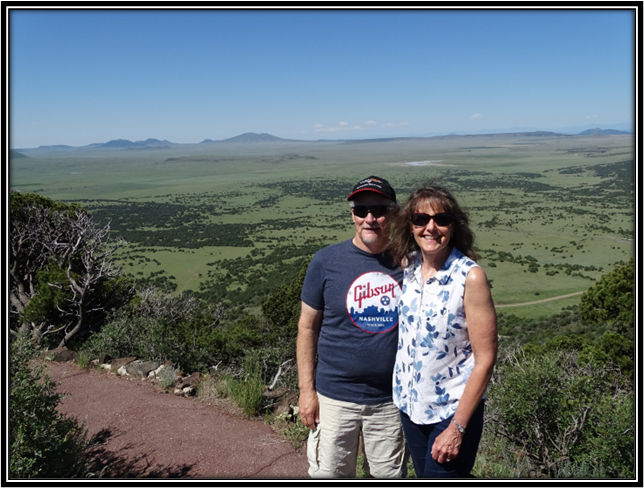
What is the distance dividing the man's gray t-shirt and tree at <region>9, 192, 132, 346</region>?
6719mm

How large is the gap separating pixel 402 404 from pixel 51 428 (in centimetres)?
221

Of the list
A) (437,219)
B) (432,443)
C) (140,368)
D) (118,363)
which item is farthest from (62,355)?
(437,219)

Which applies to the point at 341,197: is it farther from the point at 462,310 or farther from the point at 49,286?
the point at 462,310

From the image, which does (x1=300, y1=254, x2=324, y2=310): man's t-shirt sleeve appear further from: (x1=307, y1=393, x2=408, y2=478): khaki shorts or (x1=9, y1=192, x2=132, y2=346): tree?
(x1=9, y1=192, x2=132, y2=346): tree

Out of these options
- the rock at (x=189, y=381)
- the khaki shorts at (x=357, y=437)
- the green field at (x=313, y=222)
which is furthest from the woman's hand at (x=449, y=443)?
the rock at (x=189, y=381)

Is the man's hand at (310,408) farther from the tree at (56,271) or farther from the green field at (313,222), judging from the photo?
the tree at (56,271)

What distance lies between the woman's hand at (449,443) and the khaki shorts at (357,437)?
1.04 feet

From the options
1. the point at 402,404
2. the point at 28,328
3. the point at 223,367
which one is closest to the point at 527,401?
the point at 402,404

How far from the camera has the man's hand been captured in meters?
2.41

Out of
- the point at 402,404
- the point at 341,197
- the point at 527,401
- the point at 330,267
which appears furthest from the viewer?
the point at 341,197

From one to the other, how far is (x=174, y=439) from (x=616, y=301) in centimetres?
985

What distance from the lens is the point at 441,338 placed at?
1945 millimetres

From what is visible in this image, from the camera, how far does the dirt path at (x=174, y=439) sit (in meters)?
3.35
